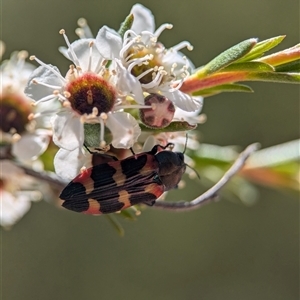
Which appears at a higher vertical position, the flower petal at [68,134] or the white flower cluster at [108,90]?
the white flower cluster at [108,90]

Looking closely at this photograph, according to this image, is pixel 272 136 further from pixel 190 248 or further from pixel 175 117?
pixel 175 117

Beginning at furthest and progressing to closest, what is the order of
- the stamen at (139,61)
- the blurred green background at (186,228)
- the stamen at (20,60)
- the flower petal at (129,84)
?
1. the blurred green background at (186,228)
2. the stamen at (20,60)
3. the stamen at (139,61)
4. the flower petal at (129,84)

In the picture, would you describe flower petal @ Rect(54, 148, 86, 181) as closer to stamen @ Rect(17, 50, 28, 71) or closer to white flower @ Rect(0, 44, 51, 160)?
white flower @ Rect(0, 44, 51, 160)

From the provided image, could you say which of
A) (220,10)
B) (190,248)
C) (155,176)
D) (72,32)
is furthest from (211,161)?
(220,10)

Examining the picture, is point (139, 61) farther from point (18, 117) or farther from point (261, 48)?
point (18, 117)

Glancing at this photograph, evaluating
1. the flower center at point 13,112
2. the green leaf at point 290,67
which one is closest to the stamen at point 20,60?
the flower center at point 13,112

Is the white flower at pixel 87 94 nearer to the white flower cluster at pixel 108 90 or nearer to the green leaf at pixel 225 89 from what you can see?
the white flower cluster at pixel 108 90
